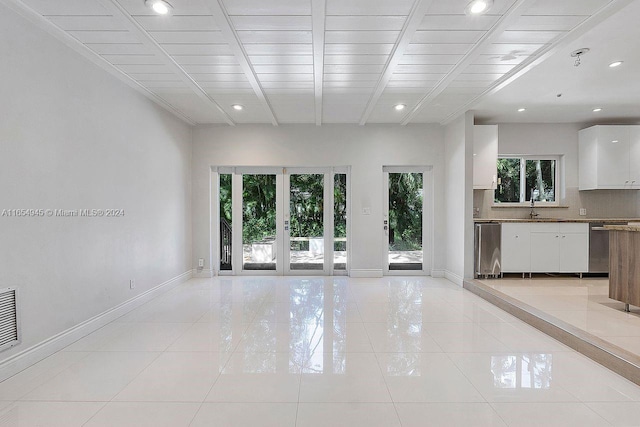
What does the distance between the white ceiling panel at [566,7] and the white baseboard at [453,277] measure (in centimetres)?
373

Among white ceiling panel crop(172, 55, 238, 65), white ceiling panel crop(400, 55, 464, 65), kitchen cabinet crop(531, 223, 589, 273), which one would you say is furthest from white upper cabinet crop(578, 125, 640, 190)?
white ceiling panel crop(172, 55, 238, 65)

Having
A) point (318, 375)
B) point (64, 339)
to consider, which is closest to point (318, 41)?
point (318, 375)

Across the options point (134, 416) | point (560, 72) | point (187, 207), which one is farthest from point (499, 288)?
point (187, 207)

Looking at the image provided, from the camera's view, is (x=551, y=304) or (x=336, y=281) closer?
(x=551, y=304)

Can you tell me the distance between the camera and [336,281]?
18.6 feet

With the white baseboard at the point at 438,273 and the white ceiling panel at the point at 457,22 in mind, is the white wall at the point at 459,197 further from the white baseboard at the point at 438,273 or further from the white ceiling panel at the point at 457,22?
the white ceiling panel at the point at 457,22

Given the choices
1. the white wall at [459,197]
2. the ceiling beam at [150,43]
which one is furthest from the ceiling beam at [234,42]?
the white wall at [459,197]

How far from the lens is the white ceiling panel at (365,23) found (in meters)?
2.63

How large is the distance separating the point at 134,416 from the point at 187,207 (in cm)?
421

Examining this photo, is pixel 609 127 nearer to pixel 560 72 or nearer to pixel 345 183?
pixel 560 72

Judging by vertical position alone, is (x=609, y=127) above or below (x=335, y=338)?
above

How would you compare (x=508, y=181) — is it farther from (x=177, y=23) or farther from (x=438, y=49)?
(x=177, y=23)

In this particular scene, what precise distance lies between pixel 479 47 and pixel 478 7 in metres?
0.68

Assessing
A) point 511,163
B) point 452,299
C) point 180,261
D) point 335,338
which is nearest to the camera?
point 335,338
